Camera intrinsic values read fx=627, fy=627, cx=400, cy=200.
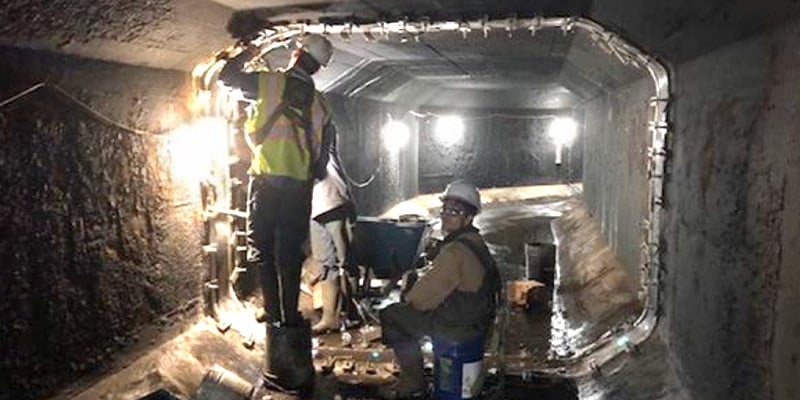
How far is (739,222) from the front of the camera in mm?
3879

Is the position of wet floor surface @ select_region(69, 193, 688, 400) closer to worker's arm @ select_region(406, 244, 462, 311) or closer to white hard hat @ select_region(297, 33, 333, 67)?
worker's arm @ select_region(406, 244, 462, 311)

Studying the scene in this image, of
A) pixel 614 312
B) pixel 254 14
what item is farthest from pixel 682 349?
pixel 254 14

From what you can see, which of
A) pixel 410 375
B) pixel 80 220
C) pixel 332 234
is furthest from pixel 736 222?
pixel 80 220

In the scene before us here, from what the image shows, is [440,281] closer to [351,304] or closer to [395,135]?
[351,304]

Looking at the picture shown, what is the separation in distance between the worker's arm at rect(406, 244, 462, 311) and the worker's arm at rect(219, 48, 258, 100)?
89.8 inches

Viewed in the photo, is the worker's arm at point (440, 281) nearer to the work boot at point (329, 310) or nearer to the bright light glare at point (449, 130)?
the work boot at point (329, 310)

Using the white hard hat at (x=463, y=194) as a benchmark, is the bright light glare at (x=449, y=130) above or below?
above

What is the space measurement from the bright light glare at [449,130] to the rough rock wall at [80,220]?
14980 millimetres

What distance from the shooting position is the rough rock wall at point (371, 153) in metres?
11.3

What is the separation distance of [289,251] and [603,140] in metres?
8.32

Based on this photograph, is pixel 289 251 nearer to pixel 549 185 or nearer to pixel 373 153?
pixel 373 153

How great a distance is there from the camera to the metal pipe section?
5.50m

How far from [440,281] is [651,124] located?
3.03m

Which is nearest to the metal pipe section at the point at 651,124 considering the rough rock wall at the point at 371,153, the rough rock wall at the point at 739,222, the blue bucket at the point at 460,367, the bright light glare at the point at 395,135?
the rough rock wall at the point at 739,222
